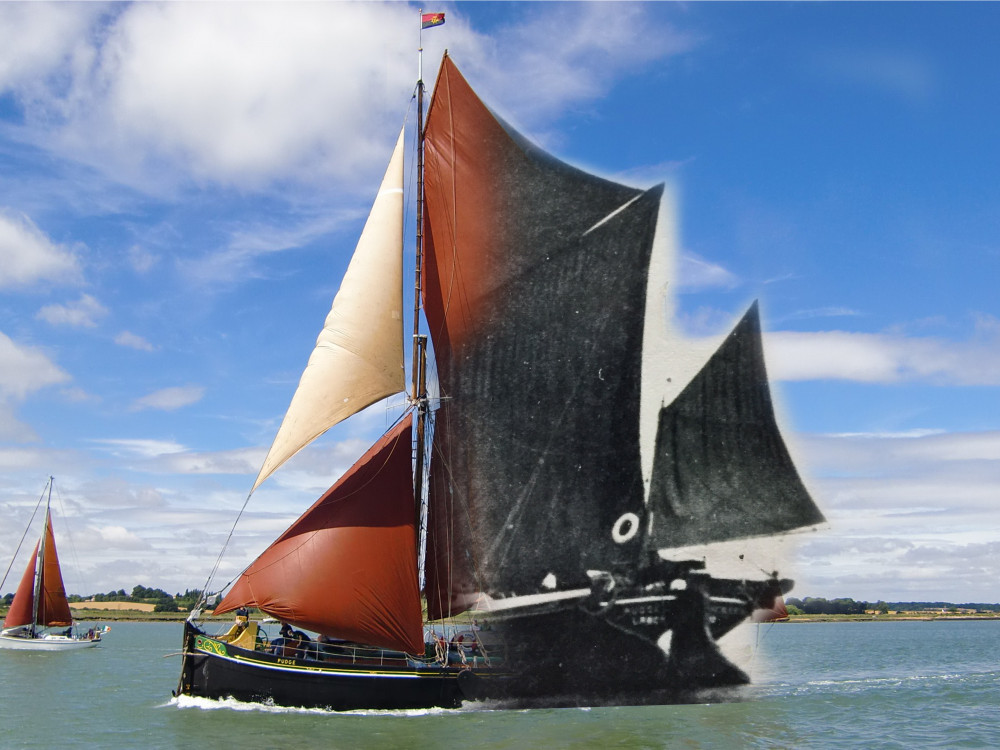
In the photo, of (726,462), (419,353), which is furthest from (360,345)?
(726,462)

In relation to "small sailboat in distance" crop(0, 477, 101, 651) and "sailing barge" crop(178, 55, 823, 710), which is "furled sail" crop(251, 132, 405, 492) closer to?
"sailing barge" crop(178, 55, 823, 710)

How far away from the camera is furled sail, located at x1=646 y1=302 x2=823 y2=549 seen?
80.7 ft

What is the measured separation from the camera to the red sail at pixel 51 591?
62281 mm

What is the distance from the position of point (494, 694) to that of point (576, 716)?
3.21 m

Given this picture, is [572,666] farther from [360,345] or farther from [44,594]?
Result: [44,594]

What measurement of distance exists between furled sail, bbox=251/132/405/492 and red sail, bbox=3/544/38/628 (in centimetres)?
4542

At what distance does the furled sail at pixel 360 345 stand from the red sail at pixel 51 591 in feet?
150

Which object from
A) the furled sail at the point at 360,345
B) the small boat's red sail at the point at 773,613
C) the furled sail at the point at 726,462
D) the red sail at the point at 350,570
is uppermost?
the furled sail at the point at 360,345

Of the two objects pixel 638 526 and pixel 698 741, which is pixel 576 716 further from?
pixel 638 526

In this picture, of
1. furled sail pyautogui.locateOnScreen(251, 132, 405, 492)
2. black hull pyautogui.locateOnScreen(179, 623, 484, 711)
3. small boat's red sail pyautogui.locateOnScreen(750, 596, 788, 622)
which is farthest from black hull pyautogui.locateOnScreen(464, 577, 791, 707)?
furled sail pyautogui.locateOnScreen(251, 132, 405, 492)

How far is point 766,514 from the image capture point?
24.6m

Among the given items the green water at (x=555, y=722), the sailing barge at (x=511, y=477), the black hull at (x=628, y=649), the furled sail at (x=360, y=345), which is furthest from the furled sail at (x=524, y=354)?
the green water at (x=555, y=722)

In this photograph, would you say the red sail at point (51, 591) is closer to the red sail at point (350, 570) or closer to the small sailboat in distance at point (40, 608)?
the small sailboat in distance at point (40, 608)

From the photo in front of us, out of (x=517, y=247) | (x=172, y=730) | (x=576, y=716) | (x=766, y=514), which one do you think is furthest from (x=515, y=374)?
(x=172, y=730)
